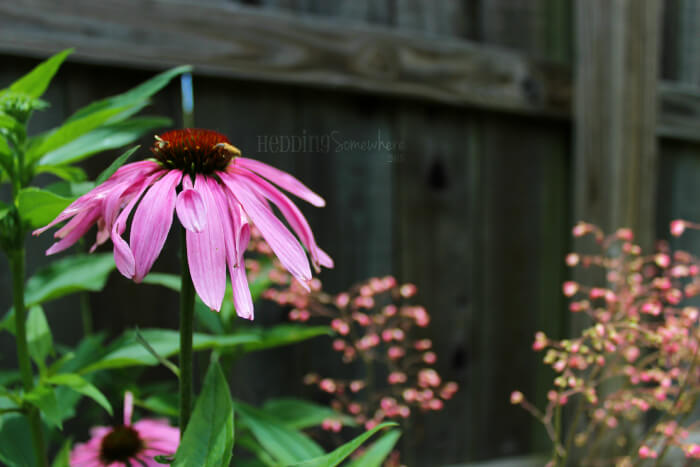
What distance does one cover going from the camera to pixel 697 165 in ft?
5.61

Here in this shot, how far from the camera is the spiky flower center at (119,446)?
1.98 feet

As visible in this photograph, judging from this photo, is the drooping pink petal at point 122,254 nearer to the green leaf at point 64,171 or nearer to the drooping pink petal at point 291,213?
the drooping pink petal at point 291,213

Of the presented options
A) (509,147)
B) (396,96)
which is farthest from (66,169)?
(509,147)

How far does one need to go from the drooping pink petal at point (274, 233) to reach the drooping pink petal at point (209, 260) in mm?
33

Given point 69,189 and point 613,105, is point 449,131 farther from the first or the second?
point 69,189

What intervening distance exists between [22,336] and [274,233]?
1.04 feet

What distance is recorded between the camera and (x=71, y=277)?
62 centimetres

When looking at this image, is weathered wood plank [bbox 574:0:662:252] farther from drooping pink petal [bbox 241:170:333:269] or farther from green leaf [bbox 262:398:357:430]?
drooping pink petal [bbox 241:170:333:269]

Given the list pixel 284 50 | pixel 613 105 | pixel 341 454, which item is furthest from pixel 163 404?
pixel 613 105

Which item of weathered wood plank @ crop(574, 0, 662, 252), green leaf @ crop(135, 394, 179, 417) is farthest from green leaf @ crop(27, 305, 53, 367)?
weathered wood plank @ crop(574, 0, 662, 252)

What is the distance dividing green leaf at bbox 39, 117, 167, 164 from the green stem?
0.40ft

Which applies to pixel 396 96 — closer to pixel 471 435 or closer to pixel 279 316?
pixel 279 316

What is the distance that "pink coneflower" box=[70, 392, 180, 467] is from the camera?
1.98ft

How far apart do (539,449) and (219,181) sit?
154 centimetres
